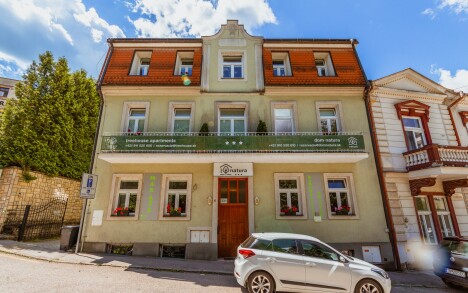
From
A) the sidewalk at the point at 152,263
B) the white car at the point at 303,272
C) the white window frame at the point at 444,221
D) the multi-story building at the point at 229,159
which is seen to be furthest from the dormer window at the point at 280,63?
the sidewalk at the point at 152,263

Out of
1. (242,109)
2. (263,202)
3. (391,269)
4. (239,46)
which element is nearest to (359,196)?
(391,269)

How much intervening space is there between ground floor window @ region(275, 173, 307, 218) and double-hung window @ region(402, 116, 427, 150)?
6137mm

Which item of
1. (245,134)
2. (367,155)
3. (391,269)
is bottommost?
(391,269)

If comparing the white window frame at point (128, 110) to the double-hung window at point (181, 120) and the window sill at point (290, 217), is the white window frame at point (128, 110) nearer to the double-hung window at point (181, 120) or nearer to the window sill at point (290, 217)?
the double-hung window at point (181, 120)

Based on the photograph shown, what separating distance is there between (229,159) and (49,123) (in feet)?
38.7

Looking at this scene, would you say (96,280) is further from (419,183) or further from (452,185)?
(452,185)

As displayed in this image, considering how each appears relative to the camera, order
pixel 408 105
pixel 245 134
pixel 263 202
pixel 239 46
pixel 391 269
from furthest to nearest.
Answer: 1. pixel 239 46
2. pixel 408 105
3. pixel 245 134
4. pixel 263 202
5. pixel 391 269

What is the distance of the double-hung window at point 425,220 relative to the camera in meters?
9.88

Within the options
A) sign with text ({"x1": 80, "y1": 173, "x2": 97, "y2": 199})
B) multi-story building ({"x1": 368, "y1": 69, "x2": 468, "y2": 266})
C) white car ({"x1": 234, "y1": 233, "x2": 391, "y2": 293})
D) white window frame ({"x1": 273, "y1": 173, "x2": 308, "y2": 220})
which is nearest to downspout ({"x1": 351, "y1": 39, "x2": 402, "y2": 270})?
multi-story building ({"x1": 368, "y1": 69, "x2": 468, "y2": 266})

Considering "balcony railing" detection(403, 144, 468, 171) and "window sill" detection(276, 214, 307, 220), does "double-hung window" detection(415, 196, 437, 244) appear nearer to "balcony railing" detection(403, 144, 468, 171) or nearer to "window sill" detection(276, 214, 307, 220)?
"balcony railing" detection(403, 144, 468, 171)

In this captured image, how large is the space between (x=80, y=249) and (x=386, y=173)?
45.6 ft

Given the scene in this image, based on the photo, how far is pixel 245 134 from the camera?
10.9 metres

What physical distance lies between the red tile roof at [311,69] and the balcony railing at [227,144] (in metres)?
3.35

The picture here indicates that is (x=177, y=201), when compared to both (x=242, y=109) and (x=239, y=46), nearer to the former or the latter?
(x=242, y=109)
